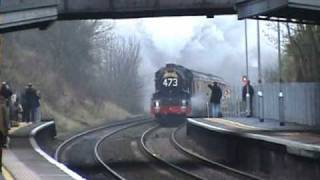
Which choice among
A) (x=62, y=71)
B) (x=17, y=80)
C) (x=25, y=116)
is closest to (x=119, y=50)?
(x=62, y=71)

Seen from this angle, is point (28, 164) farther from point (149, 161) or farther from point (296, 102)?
point (296, 102)

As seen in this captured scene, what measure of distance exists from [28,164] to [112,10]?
1121 centimetres

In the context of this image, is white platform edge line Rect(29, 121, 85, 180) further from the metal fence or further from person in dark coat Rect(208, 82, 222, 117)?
the metal fence

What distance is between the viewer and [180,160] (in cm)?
2341

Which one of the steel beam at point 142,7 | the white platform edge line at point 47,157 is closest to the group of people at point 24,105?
the white platform edge line at point 47,157

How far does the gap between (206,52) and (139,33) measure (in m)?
11.0

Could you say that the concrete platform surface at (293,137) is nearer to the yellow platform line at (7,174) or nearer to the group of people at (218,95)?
the group of people at (218,95)

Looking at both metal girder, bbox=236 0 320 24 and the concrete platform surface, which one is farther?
metal girder, bbox=236 0 320 24

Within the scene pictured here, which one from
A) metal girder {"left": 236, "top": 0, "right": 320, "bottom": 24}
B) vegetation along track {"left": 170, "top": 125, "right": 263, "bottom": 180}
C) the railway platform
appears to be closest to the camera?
the railway platform

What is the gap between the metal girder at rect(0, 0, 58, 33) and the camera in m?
23.8

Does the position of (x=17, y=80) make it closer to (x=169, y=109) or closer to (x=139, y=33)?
(x=169, y=109)

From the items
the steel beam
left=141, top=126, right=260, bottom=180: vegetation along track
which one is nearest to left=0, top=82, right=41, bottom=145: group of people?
the steel beam

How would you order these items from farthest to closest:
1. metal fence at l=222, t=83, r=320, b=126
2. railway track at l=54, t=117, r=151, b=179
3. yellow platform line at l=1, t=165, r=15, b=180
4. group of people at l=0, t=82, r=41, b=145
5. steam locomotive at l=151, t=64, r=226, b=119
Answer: steam locomotive at l=151, t=64, r=226, b=119 → group of people at l=0, t=82, r=41, b=145 → railway track at l=54, t=117, r=151, b=179 → metal fence at l=222, t=83, r=320, b=126 → yellow platform line at l=1, t=165, r=15, b=180

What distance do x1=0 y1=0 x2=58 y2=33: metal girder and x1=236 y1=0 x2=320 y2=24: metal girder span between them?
263 inches
